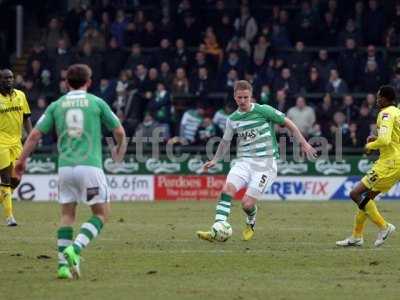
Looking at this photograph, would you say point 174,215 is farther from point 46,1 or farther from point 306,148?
point 46,1

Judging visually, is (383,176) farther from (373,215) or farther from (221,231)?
(221,231)

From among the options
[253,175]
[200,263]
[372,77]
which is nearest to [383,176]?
[253,175]

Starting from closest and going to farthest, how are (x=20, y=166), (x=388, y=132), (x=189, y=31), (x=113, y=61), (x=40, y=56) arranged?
(x=20, y=166) → (x=388, y=132) → (x=113, y=61) → (x=40, y=56) → (x=189, y=31)

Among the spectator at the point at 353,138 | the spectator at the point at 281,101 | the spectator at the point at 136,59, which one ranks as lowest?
the spectator at the point at 353,138

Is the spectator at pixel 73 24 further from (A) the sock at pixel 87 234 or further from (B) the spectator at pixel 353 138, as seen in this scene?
(A) the sock at pixel 87 234

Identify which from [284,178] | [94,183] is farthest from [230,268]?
[284,178]

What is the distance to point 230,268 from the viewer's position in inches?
496

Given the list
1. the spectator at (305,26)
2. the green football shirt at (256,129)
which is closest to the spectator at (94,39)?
the spectator at (305,26)

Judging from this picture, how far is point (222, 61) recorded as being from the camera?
1222 inches

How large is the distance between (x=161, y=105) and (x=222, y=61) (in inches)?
103

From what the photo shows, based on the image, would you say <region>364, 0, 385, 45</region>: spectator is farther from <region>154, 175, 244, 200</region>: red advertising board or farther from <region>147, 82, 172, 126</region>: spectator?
<region>154, 175, 244, 200</region>: red advertising board

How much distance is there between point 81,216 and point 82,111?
10.1 meters

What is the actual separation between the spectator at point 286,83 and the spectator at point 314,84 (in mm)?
458

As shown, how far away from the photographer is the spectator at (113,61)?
104 ft
